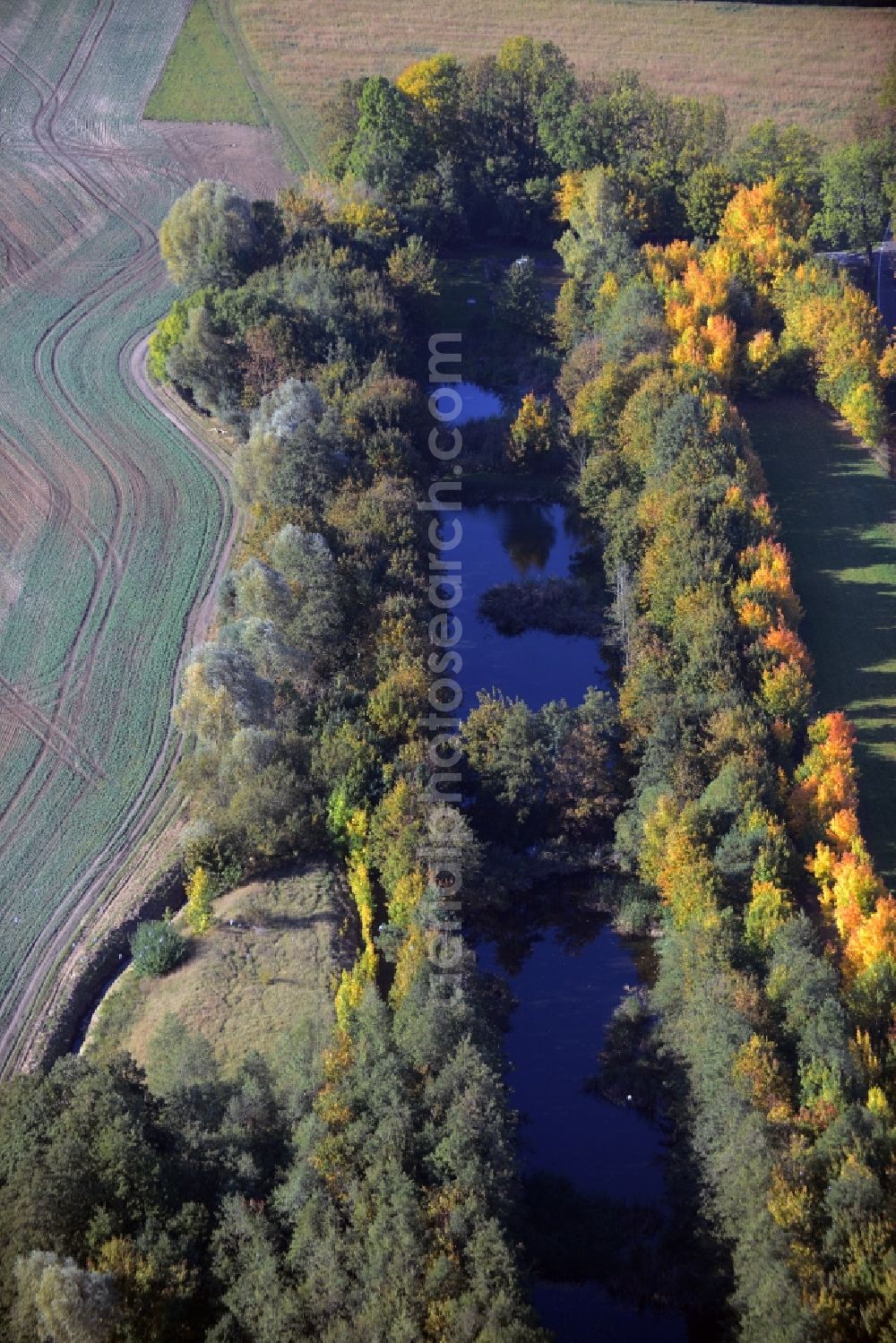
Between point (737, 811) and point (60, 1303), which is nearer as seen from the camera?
point (60, 1303)

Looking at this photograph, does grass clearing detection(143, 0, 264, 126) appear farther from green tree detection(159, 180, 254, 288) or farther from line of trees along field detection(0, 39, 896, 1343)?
green tree detection(159, 180, 254, 288)

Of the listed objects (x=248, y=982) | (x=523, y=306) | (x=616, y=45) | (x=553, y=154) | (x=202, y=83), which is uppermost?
(x=202, y=83)

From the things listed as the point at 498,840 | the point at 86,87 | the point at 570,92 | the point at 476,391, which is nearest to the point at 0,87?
the point at 86,87

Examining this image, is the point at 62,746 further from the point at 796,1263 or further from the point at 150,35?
the point at 150,35

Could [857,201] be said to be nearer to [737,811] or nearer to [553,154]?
[553,154]

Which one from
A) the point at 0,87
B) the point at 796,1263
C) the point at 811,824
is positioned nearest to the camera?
the point at 796,1263

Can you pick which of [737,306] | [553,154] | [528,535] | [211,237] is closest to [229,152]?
[211,237]
